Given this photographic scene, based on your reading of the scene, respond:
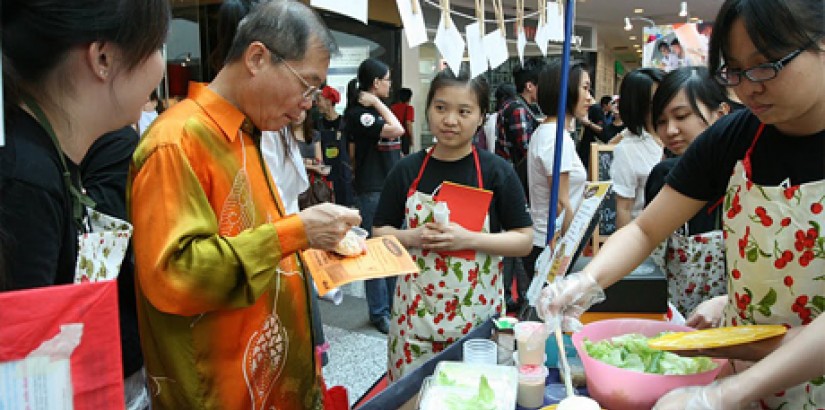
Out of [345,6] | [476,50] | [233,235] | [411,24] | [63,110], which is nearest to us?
[63,110]

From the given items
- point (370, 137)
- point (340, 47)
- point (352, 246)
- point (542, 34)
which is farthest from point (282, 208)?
point (340, 47)

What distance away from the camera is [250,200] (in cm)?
124

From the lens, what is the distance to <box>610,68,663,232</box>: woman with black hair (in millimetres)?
2758

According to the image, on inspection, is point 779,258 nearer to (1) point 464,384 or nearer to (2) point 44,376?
(1) point 464,384

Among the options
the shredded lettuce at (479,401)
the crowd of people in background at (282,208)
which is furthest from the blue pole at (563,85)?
the shredded lettuce at (479,401)

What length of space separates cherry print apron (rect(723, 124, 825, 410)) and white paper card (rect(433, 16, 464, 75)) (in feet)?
2.79

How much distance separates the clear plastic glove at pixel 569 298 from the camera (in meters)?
1.24

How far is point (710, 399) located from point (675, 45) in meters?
3.50

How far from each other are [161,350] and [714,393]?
1.08 meters

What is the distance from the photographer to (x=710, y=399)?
0.89 m

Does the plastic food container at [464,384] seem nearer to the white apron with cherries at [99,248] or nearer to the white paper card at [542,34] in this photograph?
the white apron with cherries at [99,248]

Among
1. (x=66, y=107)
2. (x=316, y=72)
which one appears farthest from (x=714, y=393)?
(x=66, y=107)

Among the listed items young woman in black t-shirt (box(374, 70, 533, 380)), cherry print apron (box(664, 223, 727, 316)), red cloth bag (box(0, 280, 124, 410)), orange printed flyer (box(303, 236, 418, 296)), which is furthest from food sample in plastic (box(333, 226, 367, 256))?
cherry print apron (box(664, 223, 727, 316))

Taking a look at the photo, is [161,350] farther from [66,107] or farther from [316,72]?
[316,72]
